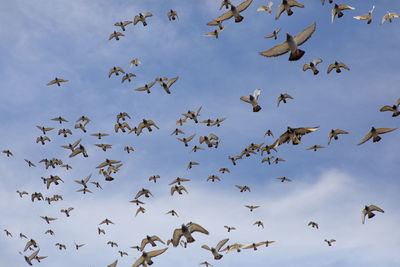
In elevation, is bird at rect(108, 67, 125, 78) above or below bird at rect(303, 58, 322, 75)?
above

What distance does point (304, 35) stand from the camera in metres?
15.4

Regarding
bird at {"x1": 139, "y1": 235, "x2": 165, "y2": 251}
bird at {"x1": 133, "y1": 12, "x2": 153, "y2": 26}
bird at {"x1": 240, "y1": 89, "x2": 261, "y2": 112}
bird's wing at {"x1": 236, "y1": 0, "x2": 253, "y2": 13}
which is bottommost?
bird at {"x1": 139, "y1": 235, "x2": 165, "y2": 251}

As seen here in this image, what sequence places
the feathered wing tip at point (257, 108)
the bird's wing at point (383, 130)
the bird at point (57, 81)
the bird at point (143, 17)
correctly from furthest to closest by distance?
the bird at point (57, 81) < the bird at point (143, 17) < the feathered wing tip at point (257, 108) < the bird's wing at point (383, 130)

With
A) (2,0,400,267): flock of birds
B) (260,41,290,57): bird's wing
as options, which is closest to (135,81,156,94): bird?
(2,0,400,267): flock of birds

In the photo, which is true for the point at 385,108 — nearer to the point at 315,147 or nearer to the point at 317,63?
the point at 317,63

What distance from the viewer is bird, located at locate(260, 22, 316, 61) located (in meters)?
15.3

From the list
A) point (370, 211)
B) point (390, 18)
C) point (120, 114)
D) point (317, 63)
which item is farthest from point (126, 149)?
point (390, 18)

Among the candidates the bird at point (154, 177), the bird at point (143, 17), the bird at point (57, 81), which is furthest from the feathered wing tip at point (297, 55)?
the bird at point (57, 81)

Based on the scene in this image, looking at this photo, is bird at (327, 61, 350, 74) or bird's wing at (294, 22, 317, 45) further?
bird at (327, 61, 350, 74)

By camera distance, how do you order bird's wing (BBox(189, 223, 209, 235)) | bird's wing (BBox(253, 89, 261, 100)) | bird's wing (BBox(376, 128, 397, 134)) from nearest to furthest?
1. bird's wing (BBox(189, 223, 209, 235))
2. bird's wing (BBox(376, 128, 397, 134))
3. bird's wing (BBox(253, 89, 261, 100))

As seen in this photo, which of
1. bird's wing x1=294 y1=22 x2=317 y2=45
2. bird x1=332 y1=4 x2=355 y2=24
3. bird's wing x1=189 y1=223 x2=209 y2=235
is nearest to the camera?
bird's wing x1=294 y1=22 x2=317 y2=45

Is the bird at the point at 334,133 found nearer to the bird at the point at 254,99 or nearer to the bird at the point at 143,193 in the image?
the bird at the point at 254,99

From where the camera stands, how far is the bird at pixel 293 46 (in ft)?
50.1

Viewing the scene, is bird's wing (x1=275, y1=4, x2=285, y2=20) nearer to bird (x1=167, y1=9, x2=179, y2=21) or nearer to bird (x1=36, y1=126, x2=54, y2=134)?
bird (x1=167, y1=9, x2=179, y2=21)
